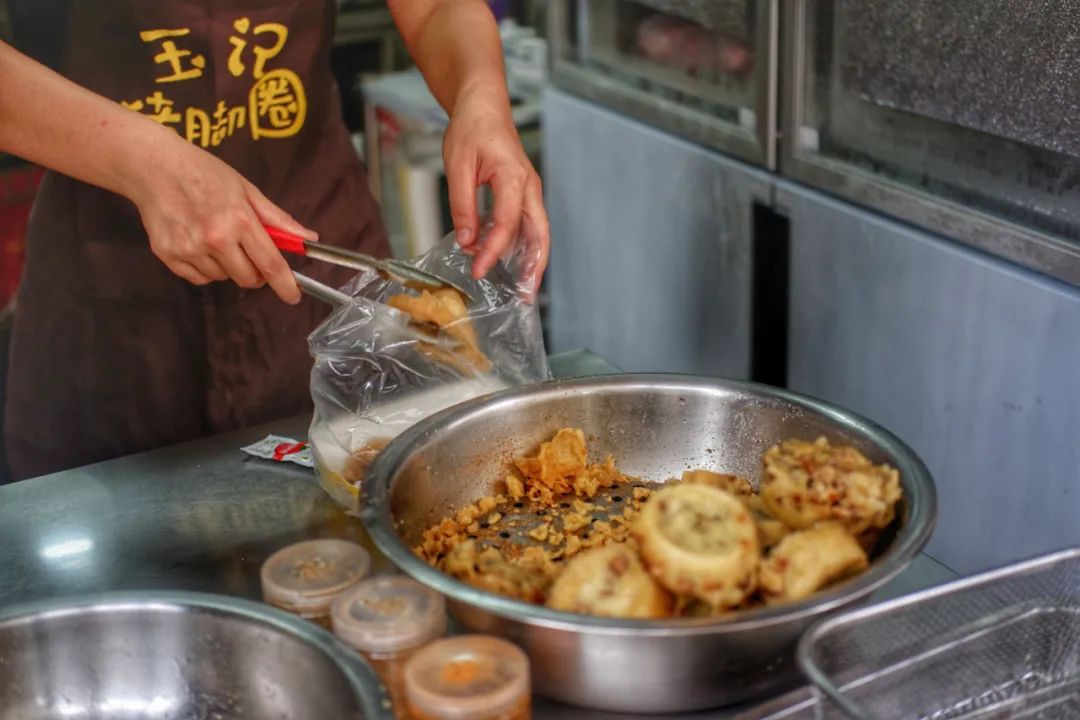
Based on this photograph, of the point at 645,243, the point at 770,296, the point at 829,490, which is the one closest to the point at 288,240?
the point at 829,490

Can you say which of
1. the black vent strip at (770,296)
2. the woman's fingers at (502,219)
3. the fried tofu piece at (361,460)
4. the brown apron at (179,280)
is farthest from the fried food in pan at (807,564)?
the black vent strip at (770,296)

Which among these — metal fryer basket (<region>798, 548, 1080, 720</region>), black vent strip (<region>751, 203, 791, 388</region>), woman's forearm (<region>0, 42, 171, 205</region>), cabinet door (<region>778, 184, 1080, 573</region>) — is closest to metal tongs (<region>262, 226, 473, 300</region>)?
woman's forearm (<region>0, 42, 171, 205</region>)

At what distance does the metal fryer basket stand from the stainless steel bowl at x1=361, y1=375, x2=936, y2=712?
1.3 inches

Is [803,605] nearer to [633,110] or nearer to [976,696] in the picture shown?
[976,696]

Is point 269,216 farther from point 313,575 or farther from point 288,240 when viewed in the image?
point 313,575

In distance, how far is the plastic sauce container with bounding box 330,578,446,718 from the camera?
96 cm

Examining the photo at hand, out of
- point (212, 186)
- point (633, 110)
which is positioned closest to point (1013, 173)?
point (633, 110)

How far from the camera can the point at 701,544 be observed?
3.19 ft

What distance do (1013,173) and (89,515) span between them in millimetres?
1322

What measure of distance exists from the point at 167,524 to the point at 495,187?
21.7 inches

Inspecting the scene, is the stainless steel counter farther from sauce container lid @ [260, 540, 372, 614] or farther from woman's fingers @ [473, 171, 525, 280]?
woman's fingers @ [473, 171, 525, 280]

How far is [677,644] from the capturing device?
920 millimetres

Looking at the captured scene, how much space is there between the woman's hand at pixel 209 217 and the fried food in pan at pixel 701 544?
1.91ft

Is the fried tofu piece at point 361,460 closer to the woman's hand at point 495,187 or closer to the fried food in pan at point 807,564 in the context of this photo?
the woman's hand at point 495,187
